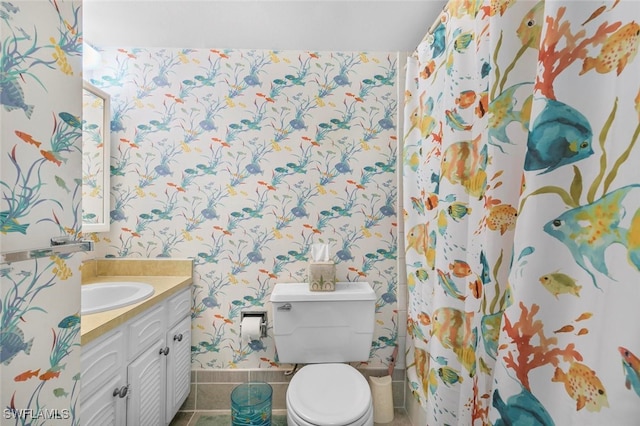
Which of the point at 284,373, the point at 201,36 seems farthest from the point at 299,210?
the point at 201,36

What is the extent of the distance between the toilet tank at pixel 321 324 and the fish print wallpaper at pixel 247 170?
222 mm

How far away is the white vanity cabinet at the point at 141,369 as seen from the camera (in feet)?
3.36

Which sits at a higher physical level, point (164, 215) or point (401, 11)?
point (401, 11)

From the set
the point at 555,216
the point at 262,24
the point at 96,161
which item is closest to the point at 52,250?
the point at 555,216

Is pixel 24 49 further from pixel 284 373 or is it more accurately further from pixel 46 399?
pixel 284 373

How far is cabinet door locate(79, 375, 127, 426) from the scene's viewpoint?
0.99 m

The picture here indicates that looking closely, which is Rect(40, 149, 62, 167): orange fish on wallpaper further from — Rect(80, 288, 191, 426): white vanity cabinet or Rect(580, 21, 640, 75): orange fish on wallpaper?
Rect(580, 21, 640, 75): orange fish on wallpaper

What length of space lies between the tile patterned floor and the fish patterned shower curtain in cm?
93

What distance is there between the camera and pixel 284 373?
177 centimetres

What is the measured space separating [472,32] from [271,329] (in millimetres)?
1741

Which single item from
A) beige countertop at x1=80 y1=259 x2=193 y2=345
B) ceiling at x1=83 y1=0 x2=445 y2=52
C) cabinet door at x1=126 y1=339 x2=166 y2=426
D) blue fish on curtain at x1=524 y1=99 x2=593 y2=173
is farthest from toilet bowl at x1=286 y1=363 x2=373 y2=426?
ceiling at x1=83 y1=0 x2=445 y2=52

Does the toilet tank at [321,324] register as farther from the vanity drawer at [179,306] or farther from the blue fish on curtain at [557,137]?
the blue fish on curtain at [557,137]

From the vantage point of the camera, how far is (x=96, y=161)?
166cm

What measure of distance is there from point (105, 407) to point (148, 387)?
0.26 meters
